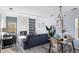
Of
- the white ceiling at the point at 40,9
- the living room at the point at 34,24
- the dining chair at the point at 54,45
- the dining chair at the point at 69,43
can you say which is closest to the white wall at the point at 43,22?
the living room at the point at 34,24

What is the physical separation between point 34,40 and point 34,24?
1.15 feet

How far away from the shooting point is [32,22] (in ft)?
7.12

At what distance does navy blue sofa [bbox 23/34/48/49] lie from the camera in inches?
85.7

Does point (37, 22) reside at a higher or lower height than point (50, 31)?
higher

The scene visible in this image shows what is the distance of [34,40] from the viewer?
221cm

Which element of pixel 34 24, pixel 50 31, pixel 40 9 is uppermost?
pixel 40 9

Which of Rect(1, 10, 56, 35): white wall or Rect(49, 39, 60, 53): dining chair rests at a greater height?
Rect(1, 10, 56, 35): white wall

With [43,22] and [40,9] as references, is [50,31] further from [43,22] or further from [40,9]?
[40,9]

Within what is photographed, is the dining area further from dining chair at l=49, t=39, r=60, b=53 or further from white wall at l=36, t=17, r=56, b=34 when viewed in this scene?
white wall at l=36, t=17, r=56, b=34

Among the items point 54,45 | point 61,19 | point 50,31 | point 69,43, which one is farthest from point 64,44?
point 61,19

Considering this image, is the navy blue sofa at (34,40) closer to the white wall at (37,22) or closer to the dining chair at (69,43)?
the white wall at (37,22)

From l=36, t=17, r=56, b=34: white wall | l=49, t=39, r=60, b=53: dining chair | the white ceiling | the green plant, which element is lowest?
l=49, t=39, r=60, b=53: dining chair

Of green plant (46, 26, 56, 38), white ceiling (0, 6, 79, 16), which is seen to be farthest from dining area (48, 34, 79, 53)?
white ceiling (0, 6, 79, 16)
